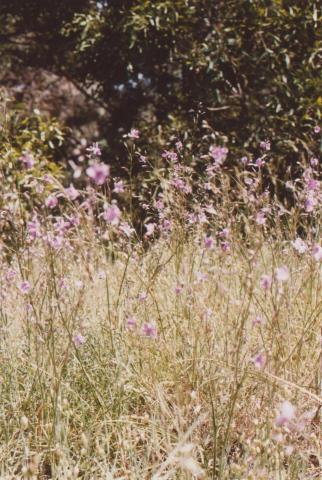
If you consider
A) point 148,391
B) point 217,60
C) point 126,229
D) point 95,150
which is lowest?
point 148,391

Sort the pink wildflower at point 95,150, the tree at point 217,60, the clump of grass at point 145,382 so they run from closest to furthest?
the clump of grass at point 145,382 → the pink wildflower at point 95,150 → the tree at point 217,60

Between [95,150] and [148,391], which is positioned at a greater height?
[95,150]

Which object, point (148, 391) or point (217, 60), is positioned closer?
point (148, 391)

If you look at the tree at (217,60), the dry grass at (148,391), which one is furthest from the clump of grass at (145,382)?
the tree at (217,60)

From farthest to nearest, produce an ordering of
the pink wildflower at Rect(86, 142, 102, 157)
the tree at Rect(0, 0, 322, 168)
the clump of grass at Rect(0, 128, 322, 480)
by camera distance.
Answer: the tree at Rect(0, 0, 322, 168), the pink wildflower at Rect(86, 142, 102, 157), the clump of grass at Rect(0, 128, 322, 480)

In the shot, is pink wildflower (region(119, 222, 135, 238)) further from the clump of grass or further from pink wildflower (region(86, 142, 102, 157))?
pink wildflower (region(86, 142, 102, 157))

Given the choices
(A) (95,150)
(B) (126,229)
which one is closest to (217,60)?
(A) (95,150)

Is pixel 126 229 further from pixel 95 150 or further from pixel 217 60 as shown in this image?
pixel 217 60

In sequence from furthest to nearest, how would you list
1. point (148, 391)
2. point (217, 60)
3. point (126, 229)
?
point (217, 60) → point (148, 391) → point (126, 229)

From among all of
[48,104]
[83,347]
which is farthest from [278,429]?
[48,104]

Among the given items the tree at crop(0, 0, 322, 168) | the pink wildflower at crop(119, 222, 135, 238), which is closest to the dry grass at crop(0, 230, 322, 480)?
the pink wildflower at crop(119, 222, 135, 238)

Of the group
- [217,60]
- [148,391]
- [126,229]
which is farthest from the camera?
[217,60]

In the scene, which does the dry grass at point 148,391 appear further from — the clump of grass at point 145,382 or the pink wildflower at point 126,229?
the pink wildflower at point 126,229

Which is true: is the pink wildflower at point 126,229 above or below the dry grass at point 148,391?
above
